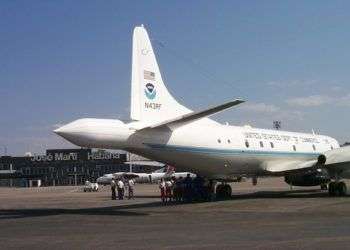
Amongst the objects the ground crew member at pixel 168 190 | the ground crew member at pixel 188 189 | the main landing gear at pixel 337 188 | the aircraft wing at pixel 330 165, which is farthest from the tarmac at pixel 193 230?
the ground crew member at pixel 168 190

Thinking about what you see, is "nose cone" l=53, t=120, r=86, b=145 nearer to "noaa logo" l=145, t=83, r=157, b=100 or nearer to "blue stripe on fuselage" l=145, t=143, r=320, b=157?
"blue stripe on fuselage" l=145, t=143, r=320, b=157

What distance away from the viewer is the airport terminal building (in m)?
128

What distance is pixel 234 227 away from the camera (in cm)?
1667

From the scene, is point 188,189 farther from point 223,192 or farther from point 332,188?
point 332,188

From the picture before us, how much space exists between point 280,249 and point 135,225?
7.40 m

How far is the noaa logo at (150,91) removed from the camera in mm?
26905

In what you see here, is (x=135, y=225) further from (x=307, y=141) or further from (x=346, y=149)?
(x=307, y=141)

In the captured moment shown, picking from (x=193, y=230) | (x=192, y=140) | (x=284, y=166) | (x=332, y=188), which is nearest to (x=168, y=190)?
(x=284, y=166)

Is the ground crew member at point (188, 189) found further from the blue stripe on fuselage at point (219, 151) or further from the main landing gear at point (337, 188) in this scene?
the main landing gear at point (337, 188)

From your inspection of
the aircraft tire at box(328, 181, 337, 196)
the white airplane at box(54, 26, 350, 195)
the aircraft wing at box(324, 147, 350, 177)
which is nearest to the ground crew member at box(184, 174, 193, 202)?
the white airplane at box(54, 26, 350, 195)

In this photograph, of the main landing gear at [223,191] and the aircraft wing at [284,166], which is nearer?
the aircraft wing at [284,166]

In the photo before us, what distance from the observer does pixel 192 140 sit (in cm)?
2742

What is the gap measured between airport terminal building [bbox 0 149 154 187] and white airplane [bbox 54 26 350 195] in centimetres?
9331

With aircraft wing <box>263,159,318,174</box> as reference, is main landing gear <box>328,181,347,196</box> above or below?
below
